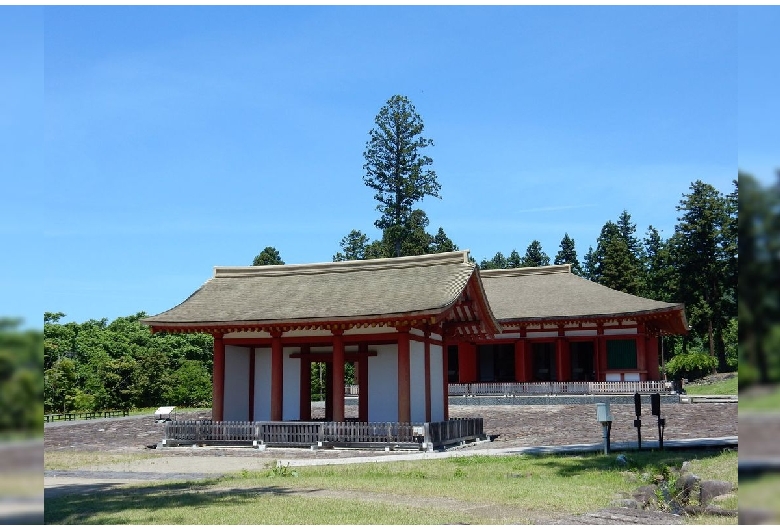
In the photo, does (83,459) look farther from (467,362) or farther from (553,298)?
(553,298)

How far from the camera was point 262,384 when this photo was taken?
2664 centimetres

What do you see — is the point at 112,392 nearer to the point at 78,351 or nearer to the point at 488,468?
the point at 78,351

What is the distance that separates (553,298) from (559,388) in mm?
7716

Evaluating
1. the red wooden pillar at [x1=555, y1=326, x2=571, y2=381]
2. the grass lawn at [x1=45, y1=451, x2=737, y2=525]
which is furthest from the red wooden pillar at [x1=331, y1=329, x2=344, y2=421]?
the red wooden pillar at [x1=555, y1=326, x2=571, y2=381]

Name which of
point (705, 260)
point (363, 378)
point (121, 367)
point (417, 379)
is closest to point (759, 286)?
point (417, 379)

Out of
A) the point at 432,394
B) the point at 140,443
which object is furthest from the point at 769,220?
A: the point at 140,443

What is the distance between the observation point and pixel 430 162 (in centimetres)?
6500

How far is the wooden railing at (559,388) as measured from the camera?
35438mm

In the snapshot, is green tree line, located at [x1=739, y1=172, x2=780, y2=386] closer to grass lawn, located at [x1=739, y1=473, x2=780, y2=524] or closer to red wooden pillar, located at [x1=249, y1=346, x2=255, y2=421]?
grass lawn, located at [x1=739, y1=473, x2=780, y2=524]

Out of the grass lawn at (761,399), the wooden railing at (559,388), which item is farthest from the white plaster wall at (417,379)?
the grass lawn at (761,399)

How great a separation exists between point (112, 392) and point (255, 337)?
21.3 meters

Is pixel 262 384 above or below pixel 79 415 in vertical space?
above

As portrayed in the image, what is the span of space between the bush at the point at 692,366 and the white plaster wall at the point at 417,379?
116ft

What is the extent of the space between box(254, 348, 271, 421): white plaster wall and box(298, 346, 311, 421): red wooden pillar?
4.24 ft
